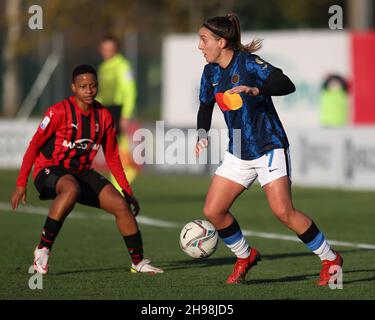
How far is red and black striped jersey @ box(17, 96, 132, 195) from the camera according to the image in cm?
995

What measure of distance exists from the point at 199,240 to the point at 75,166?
4.36 feet

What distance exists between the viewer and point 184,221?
15148 mm

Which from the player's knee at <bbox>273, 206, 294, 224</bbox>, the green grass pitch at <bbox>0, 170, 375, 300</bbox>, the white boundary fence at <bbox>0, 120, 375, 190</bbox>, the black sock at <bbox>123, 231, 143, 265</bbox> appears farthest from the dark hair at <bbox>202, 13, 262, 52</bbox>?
the white boundary fence at <bbox>0, 120, 375, 190</bbox>

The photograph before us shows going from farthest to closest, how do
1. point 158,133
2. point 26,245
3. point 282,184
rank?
point 158,133 → point 26,245 → point 282,184

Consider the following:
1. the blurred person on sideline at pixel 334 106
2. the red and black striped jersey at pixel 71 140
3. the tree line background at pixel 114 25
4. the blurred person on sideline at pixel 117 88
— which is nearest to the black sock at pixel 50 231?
the red and black striped jersey at pixel 71 140

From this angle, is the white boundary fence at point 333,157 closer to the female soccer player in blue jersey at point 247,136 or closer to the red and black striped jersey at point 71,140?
the red and black striped jersey at point 71,140

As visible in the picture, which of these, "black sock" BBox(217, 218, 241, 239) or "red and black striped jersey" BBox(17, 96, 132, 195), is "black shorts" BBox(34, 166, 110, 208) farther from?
"black sock" BBox(217, 218, 241, 239)

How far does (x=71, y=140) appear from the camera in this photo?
10039mm

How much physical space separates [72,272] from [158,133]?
14.5 meters

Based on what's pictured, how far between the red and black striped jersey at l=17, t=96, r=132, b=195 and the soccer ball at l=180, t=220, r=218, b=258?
0.75 metres
